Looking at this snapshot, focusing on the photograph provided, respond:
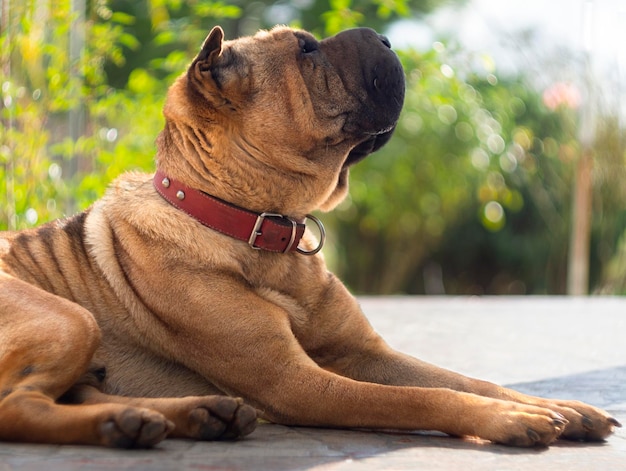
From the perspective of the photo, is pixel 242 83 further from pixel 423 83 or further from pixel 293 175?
pixel 423 83

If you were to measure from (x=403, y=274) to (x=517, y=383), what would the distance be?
7.24 m

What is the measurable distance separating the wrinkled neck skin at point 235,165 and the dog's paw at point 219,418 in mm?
840

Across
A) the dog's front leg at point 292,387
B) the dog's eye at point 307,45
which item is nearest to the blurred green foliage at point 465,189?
the dog's eye at point 307,45

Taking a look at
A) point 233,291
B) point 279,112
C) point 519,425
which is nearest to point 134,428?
point 233,291

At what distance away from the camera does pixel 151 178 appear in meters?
3.39

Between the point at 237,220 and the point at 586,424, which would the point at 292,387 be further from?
the point at 586,424

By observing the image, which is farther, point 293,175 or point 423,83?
point 423,83

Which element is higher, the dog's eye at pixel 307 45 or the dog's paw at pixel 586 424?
the dog's eye at pixel 307 45

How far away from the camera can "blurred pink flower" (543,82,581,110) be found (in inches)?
423

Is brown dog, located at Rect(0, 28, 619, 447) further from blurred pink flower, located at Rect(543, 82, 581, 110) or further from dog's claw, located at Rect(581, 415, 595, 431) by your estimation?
blurred pink flower, located at Rect(543, 82, 581, 110)

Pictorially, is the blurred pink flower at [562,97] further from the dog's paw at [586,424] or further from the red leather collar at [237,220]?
the dog's paw at [586,424]

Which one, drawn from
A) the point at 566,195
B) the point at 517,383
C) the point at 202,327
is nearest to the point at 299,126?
the point at 202,327

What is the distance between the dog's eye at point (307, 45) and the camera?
11.0 ft

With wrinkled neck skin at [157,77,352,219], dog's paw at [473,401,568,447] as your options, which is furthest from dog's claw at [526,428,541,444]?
wrinkled neck skin at [157,77,352,219]
